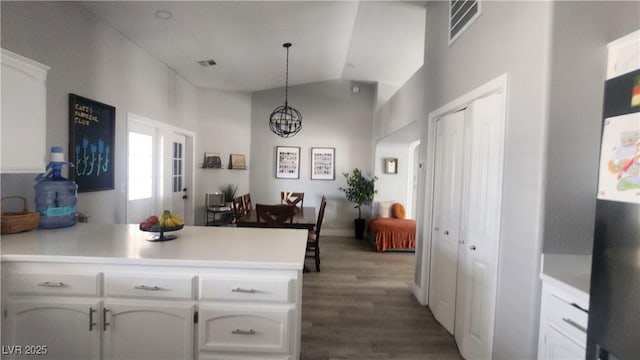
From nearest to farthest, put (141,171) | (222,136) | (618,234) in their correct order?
1. (618,234)
2. (141,171)
3. (222,136)

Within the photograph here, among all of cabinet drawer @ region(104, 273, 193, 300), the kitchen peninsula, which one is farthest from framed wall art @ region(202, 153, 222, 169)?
cabinet drawer @ region(104, 273, 193, 300)

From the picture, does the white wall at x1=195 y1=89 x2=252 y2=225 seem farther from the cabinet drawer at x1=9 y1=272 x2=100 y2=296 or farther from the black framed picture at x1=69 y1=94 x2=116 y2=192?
the cabinet drawer at x1=9 y1=272 x2=100 y2=296

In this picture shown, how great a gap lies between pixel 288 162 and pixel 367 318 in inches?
159

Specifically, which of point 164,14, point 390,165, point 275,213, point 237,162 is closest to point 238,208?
A: point 275,213

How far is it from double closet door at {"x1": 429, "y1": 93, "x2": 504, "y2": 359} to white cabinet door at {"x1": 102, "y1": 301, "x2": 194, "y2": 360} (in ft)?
6.17

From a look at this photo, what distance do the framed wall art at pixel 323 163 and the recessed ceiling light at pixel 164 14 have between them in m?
3.70

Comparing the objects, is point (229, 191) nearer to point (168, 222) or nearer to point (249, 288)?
point (168, 222)

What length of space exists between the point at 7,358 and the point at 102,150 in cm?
213

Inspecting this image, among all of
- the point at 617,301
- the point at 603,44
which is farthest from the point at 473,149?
the point at 617,301

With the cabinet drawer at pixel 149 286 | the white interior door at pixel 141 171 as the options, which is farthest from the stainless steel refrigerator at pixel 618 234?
the white interior door at pixel 141 171

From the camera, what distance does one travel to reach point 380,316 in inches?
111

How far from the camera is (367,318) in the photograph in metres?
2.76

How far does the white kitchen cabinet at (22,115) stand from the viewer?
1687 mm

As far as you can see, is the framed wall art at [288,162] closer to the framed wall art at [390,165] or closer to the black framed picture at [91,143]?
the framed wall art at [390,165]
